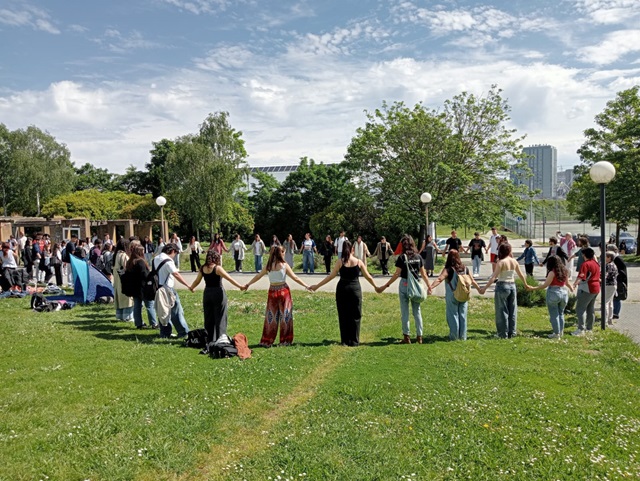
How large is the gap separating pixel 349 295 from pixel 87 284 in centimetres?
825

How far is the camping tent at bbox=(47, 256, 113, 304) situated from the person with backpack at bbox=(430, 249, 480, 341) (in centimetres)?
900

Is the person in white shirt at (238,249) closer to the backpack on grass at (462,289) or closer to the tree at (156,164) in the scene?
the backpack on grass at (462,289)

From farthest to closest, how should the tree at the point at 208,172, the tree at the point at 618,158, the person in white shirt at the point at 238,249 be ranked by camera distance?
the tree at the point at 208,172
the tree at the point at 618,158
the person in white shirt at the point at 238,249

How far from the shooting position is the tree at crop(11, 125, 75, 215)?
54.2m

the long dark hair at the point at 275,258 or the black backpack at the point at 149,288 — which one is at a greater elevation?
the long dark hair at the point at 275,258

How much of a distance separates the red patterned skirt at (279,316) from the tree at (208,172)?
29.6 metres

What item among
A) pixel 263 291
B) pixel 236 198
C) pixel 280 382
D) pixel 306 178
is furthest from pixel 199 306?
pixel 236 198

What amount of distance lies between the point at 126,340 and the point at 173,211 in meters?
33.2

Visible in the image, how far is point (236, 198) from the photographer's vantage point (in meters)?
44.7

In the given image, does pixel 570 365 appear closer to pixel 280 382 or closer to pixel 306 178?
pixel 280 382

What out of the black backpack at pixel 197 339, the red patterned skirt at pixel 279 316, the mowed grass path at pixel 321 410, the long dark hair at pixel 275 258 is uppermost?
the long dark hair at pixel 275 258

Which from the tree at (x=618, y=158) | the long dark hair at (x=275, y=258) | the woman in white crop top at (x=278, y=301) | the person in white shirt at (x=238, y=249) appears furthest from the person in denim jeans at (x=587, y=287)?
the tree at (x=618, y=158)

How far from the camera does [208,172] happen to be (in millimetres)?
37469

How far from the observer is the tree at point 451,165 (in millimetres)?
27719
